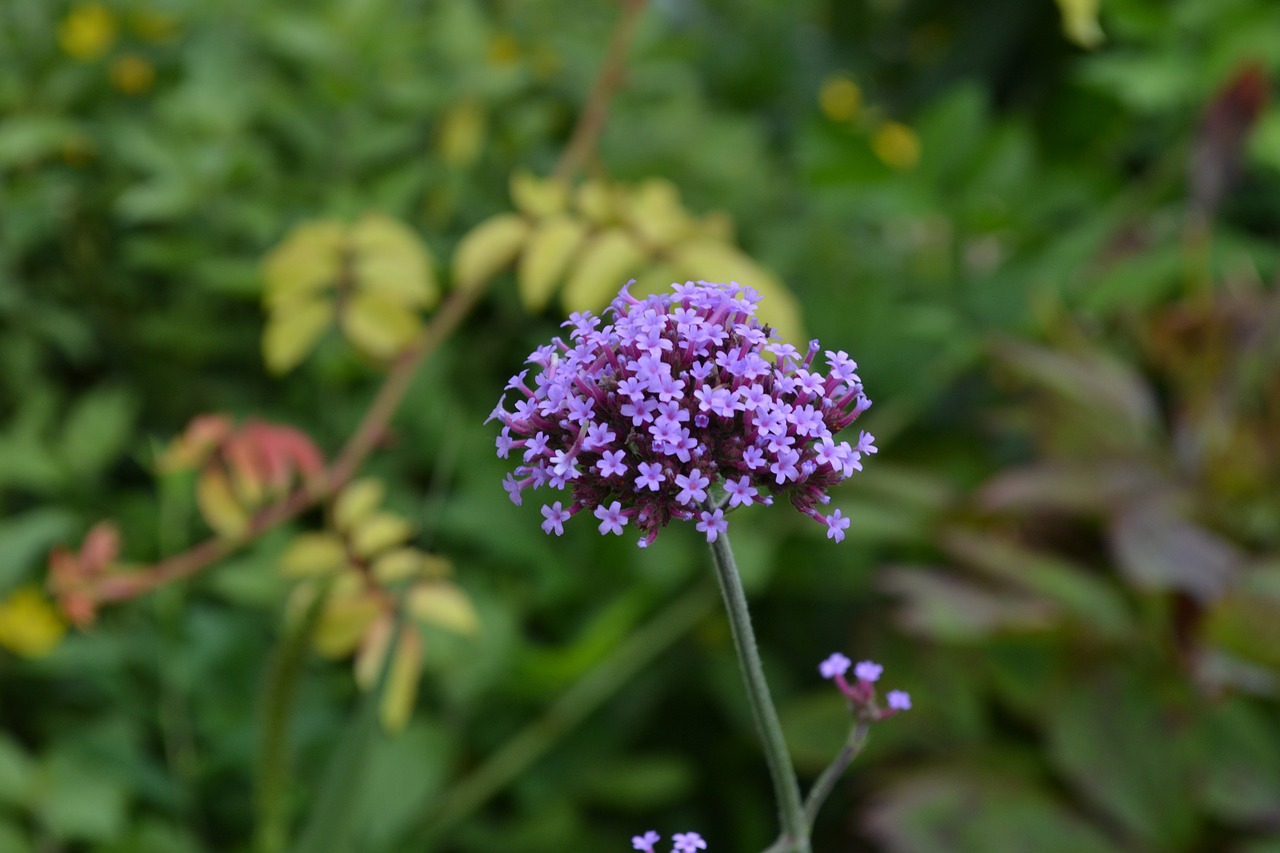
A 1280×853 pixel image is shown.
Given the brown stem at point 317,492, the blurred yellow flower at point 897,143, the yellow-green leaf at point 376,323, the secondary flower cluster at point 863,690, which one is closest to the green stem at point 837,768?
the secondary flower cluster at point 863,690

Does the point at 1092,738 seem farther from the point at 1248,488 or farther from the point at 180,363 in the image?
the point at 180,363

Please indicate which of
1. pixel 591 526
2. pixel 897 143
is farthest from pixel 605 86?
pixel 897 143

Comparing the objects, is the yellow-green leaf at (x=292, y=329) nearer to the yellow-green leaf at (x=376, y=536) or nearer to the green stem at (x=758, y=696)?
the yellow-green leaf at (x=376, y=536)

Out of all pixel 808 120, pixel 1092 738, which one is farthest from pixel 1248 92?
pixel 1092 738

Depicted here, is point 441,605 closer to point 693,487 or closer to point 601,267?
point 601,267

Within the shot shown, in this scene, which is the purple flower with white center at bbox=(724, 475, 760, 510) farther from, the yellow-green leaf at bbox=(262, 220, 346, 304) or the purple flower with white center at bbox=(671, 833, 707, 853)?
the yellow-green leaf at bbox=(262, 220, 346, 304)
